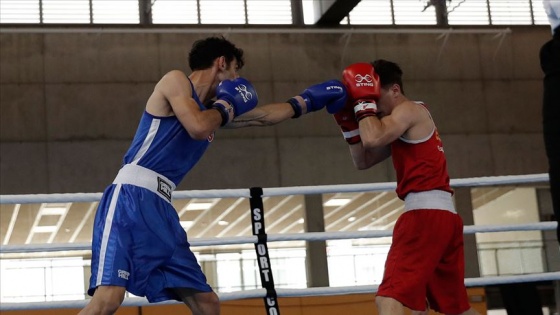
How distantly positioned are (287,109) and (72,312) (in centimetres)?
337

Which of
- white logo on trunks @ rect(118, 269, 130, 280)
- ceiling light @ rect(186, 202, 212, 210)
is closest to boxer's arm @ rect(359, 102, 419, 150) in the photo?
white logo on trunks @ rect(118, 269, 130, 280)

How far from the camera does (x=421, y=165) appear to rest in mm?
3297

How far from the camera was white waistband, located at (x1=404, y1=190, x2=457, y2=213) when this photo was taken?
3.27 metres

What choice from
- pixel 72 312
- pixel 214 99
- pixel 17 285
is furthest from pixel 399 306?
pixel 17 285

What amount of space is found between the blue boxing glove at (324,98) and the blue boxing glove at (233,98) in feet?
1.01

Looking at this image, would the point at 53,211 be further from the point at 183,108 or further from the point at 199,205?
the point at 183,108

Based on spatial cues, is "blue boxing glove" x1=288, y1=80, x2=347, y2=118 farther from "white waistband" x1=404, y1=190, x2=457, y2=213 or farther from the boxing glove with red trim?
"white waistband" x1=404, y1=190, x2=457, y2=213

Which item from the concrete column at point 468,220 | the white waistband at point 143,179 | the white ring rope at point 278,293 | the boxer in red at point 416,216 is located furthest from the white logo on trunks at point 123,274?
the concrete column at point 468,220

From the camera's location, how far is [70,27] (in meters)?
10.7

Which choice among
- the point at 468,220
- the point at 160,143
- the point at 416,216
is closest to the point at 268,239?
the point at 416,216

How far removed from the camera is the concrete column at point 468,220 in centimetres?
1161

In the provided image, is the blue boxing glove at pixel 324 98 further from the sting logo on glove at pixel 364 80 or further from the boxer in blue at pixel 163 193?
the boxer in blue at pixel 163 193

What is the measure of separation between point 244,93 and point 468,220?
9.09m

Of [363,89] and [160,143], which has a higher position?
[363,89]
